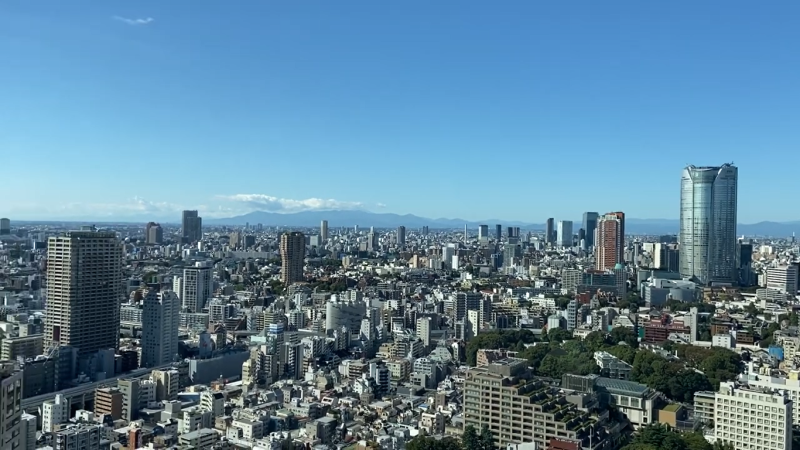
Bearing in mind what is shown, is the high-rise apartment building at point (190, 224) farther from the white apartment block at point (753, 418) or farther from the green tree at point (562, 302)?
the white apartment block at point (753, 418)

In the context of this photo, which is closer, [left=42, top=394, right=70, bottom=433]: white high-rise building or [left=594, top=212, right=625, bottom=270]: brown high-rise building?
[left=42, top=394, right=70, bottom=433]: white high-rise building

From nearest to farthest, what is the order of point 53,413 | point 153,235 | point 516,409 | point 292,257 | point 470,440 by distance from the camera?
point 470,440
point 516,409
point 53,413
point 292,257
point 153,235

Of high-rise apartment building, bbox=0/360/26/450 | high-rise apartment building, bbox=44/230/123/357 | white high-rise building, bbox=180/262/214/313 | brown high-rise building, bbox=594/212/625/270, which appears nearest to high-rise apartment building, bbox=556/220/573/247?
brown high-rise building, bbox=594/212/625/270

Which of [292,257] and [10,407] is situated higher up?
[10,407]

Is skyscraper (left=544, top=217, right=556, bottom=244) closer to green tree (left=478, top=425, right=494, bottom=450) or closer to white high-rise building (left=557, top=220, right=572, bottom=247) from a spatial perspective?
white high-rise building (left=557, top=220, right=572, bottom=247)

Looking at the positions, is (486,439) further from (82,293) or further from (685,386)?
(82,293)

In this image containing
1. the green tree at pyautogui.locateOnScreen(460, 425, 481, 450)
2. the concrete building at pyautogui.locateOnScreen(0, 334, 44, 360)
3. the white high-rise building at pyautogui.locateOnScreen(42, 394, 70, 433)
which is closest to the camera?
the green tree at pyautogui.locateOnScreen(460, 425, 481, 450)

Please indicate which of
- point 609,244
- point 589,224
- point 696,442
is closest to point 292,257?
point 609,244
